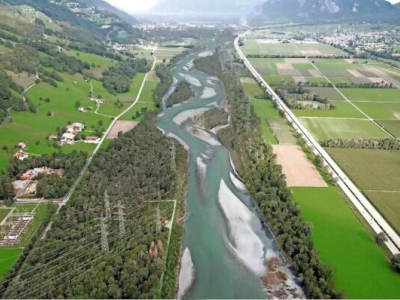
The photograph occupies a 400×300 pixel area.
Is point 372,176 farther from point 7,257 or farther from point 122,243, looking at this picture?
point 7,257

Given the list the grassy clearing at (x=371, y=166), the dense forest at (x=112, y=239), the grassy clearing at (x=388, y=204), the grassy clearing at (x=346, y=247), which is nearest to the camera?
the dense forest at (x=112, y=239)

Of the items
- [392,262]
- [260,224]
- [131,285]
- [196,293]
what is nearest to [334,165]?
[260,224]

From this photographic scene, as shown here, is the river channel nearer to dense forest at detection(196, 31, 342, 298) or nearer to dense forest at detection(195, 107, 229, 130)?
dense forest at detection(196, 31, 342, 298)

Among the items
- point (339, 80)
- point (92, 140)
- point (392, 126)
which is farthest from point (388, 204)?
point (339, 80)

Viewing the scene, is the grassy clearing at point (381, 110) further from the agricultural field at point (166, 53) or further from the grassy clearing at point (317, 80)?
the agricultural field at point (166, 53)

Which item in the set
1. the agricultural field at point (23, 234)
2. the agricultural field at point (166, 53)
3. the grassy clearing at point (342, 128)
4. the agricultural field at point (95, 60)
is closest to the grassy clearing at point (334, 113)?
the grassy clearing at point (342, 128)

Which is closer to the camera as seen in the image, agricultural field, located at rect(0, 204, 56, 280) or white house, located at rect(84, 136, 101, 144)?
agricultural field, located at rect(0, 204, 56, 280)

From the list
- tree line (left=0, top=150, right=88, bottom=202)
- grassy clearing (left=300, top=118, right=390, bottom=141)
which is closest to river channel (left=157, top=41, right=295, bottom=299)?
tree line (left=0, top=150, right=88, bottom=202)
